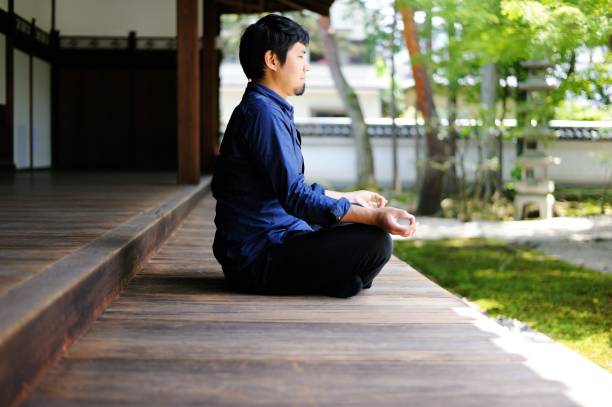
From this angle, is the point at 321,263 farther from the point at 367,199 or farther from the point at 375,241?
the point at 367,199

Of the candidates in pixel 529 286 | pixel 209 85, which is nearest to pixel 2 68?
pixel 209 85

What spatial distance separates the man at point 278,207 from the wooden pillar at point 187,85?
474 centimetres

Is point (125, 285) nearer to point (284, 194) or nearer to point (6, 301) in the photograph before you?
point (284, 194)

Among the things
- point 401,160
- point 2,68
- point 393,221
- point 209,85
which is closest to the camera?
point 393,221

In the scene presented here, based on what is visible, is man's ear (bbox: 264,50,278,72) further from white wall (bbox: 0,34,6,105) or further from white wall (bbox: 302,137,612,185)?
white wall (bbox: 302,137,612,185)

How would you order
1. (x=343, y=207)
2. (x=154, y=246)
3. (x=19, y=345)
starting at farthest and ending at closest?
(x=154, y=246), (x=343, y=207), (x=19, y=345)

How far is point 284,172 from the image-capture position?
271 cm

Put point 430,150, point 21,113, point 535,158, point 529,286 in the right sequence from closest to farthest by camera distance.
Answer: point 529,286
point 21,113
point 535,158
point 430,150

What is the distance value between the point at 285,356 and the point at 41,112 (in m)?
10.1

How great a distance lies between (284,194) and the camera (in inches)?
107

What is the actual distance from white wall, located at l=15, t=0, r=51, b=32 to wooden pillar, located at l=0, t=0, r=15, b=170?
0.40 m

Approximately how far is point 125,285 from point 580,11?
551 centimetres

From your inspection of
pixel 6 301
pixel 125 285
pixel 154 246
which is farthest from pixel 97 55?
pixel 6 301

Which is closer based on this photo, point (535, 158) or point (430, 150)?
point (535, 158)
